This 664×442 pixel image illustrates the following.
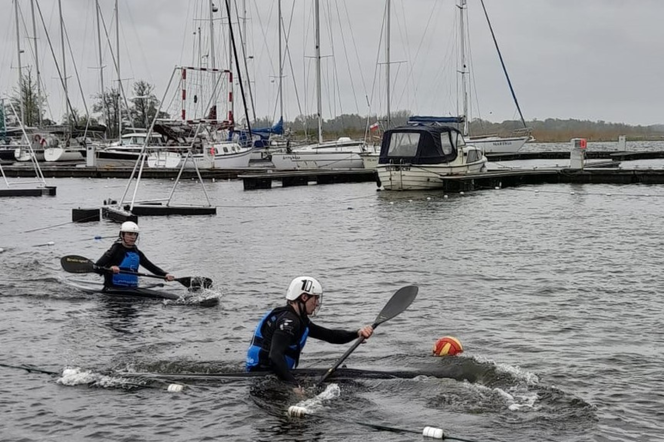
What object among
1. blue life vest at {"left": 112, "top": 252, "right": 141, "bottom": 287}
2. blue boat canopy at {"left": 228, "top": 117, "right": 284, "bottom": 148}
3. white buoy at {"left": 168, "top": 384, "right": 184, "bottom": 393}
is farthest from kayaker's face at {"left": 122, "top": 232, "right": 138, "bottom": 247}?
blue boat canopy at {"left": 228, "top": 117, "right": 284, "bottom": 148}

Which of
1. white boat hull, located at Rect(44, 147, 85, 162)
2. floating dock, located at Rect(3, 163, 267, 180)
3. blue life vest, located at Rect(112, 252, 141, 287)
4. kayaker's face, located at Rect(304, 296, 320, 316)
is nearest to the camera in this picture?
kayaker's face, located at Rect(304, 296, 320, 316)

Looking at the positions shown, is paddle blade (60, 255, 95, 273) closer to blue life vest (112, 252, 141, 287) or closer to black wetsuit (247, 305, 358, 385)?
blue life vest (112, 252, 141, 287)

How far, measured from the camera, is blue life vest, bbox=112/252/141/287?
669 inches

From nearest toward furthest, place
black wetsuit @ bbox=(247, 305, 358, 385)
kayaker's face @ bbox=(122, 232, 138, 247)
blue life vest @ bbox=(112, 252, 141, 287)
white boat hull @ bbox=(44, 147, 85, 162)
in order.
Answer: black wetsuit @ bbox=(247, 305, 358, 385) < kayaker's face @ bbox=(122, 232, 138, 247) < blue life vest @ bbox=(112, 252, 141, 287) < white boat hull @ bbox=(44, 147, 85, 162)

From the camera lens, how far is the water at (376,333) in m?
10.3

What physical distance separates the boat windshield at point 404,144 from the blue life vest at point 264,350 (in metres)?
30.9

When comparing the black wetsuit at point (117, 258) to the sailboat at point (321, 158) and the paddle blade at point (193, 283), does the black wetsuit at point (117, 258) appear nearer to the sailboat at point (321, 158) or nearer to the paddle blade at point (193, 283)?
the paddle blade at point (193, 283)

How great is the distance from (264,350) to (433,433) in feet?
8.91

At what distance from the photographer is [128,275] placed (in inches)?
680

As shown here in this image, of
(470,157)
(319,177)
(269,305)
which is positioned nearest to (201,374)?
(269,305)

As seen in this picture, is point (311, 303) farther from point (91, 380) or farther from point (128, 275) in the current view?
point (128, 275)

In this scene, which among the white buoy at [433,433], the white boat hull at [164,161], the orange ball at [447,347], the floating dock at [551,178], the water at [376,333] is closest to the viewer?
the white buoy at [433,433]

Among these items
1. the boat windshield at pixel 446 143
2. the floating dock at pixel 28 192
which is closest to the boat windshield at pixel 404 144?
the boat windshield at pixel 446 143

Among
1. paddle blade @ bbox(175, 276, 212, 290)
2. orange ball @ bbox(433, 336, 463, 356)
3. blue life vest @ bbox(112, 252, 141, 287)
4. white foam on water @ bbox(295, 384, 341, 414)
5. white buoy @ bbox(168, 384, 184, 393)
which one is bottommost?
white buoy @ bbox(168, 384, 184, 393)
